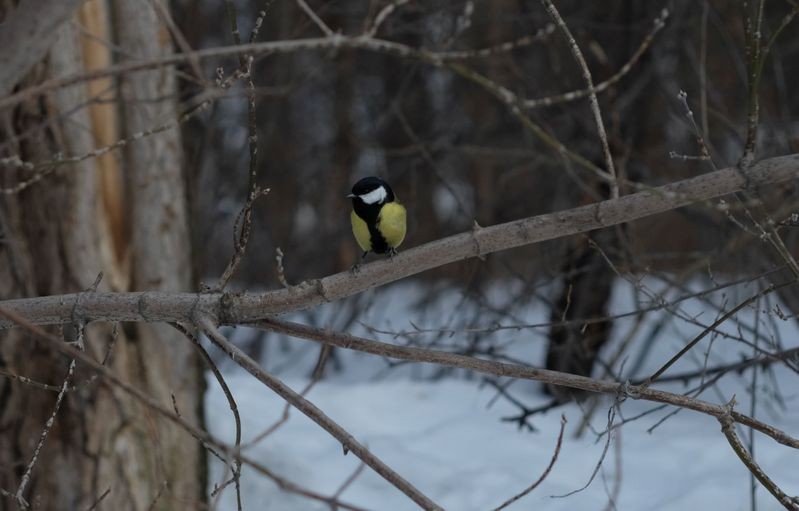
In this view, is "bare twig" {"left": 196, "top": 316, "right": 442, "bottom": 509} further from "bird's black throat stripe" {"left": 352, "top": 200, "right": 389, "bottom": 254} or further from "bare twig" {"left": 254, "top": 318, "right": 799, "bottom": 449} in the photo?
"bird's black throat stripe" {"left": 352, "top": 200, "right": 389, "bottom": 254}

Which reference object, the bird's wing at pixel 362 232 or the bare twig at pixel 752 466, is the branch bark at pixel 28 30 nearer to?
the bird's wing at pixel 362 232

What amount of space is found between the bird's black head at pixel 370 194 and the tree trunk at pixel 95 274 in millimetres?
930

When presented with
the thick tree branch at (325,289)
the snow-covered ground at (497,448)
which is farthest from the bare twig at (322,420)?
the snow-covered ground at (497,448)

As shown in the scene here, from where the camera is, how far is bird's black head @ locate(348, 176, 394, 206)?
3.36 metres

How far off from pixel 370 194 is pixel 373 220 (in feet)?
0.58

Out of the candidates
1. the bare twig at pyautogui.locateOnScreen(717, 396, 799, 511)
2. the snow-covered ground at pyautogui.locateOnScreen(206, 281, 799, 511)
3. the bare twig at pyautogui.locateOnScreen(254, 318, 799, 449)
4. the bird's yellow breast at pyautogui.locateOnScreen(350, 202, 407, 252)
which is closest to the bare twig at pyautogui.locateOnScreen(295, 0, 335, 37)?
the bare twig at pyautogui.locateOnScreen(254, 318, 799, 449)

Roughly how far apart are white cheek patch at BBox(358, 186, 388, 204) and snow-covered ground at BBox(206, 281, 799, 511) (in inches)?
38.9

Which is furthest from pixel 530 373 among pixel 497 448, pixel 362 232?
pixel 497 448

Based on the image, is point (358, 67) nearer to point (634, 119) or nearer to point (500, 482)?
point (634, 119)

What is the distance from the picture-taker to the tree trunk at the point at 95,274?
12.4 feet

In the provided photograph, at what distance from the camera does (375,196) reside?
11.1 ft

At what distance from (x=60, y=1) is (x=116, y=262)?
2582 mm

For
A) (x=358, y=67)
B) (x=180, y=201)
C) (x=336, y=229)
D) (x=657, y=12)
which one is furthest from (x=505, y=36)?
(x=180, y=201)

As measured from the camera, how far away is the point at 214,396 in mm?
5012
